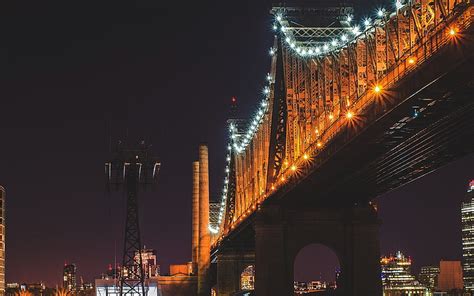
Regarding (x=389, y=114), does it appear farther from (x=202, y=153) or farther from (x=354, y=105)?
(x=202, y=153)

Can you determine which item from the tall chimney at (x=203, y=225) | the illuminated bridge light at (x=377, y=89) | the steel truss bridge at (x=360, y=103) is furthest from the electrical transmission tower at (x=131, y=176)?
the tall chimney at (x=203, y=225)

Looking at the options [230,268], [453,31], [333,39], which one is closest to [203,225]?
[230,268]

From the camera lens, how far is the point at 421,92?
139 ft

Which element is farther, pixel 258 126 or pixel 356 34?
pixel 258 126

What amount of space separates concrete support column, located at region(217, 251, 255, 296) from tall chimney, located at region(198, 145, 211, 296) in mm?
2356

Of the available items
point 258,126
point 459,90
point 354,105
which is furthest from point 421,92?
point 258,126

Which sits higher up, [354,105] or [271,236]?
[354,105]

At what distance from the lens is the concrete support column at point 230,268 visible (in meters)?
130

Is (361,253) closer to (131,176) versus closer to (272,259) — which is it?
(272,259)

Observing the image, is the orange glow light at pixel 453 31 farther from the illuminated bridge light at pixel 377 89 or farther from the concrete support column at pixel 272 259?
the concrete support column at pixel 272 259

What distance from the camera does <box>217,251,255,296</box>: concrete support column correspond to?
130 m

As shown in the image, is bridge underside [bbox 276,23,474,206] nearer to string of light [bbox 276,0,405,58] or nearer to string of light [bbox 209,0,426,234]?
string of light [bbox 209,0,426,234]

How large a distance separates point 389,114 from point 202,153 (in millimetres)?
79813

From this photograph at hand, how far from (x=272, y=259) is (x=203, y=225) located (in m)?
48.8
